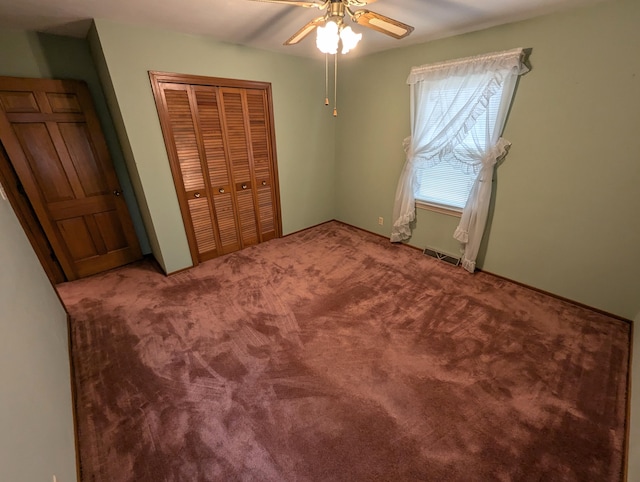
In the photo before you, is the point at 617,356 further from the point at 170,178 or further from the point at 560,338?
the point at 170,178

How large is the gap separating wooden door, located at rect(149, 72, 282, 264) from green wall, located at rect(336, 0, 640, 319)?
1777 mm

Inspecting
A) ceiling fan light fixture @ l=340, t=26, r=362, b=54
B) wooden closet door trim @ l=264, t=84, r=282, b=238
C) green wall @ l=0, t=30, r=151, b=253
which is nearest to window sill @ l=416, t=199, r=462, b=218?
wooden closet door trim @ l=264, t=84, r=282, b=238

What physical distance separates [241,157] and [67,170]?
1.65m

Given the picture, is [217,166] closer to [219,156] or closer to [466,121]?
[219,156]

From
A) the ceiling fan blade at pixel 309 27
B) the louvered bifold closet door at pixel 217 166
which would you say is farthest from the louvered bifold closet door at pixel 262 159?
the ceiling fan blade at pixel 309 27

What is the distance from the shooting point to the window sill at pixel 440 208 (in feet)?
9.27

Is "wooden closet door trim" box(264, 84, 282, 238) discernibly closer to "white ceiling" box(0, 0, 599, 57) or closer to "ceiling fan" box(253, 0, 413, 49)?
"white ceiling" box(0, 0, 599, 57)

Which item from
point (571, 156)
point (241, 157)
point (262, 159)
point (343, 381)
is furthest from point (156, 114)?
point (571, 156)

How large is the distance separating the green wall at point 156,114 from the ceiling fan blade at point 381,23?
1734 mm

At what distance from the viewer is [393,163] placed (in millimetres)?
3252

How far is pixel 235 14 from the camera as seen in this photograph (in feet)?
6.36

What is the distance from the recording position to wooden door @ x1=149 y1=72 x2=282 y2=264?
2.50 meters

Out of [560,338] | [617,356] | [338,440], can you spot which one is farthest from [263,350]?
[617,356]

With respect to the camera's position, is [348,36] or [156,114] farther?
[156,114]
